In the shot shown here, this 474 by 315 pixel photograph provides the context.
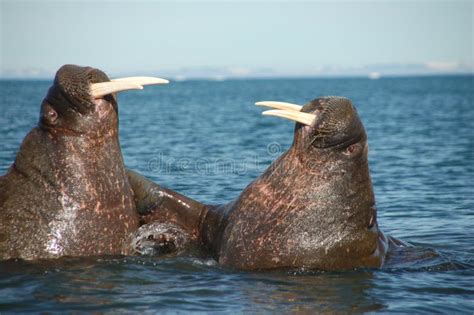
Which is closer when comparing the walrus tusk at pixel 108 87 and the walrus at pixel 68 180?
the walrus tusk at pixel 108 87

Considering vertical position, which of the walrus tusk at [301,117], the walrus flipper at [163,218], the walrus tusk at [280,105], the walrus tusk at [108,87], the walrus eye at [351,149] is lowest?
the walrus flipper at [163,218]

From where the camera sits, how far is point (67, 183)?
34.6 ft

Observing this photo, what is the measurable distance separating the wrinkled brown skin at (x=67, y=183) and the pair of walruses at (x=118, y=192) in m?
0.01

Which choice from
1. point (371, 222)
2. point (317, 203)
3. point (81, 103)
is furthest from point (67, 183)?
point (371, 222)

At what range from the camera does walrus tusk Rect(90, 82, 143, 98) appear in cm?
1013

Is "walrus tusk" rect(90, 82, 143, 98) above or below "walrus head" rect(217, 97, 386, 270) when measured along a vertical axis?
above

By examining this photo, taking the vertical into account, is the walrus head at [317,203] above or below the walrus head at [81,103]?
below

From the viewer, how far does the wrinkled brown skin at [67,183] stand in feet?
34.4

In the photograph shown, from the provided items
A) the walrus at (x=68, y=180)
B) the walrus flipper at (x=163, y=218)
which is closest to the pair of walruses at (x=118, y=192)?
the walrus at (x=68, y=180)

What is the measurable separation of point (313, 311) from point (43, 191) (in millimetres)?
3681

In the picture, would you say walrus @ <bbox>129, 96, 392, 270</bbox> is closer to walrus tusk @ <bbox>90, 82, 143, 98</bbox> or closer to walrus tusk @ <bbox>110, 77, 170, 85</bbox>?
walrus tusk @ <bbox>110, 77, 170, 85</bbox>

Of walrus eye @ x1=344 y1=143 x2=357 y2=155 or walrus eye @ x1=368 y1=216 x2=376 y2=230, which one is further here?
walrus eye @ x1=368 y1=216 x2=376 y2=230

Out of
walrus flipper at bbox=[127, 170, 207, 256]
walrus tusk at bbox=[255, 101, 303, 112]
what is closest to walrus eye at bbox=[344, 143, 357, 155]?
walrus tusk at bbox=[255, 101, 303, 112]

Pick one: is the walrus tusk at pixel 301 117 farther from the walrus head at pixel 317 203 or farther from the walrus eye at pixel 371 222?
the walrus eye at pixel 371 222
